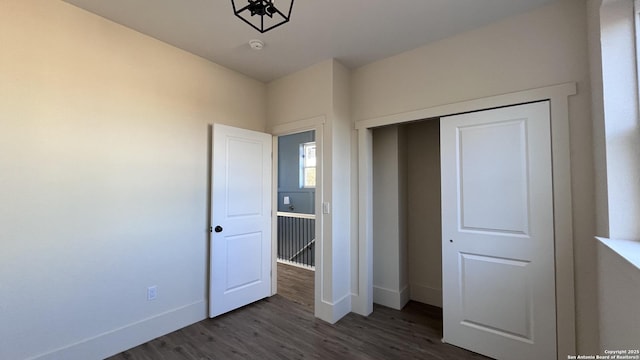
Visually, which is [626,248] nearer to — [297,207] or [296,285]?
[296,285]

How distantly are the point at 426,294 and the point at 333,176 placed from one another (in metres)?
1.87

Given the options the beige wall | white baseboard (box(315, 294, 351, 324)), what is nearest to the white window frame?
the beige wall

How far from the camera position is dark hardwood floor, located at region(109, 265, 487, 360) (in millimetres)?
2184

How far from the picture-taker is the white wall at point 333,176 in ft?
9.15

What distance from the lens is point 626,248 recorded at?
132 centimetres

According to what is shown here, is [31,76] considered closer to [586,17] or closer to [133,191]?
[133,191]

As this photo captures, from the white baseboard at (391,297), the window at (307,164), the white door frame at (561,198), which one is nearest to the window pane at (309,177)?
the window at (307,164)

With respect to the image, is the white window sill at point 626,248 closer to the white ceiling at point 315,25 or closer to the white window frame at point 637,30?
the white window frame at point 637,30

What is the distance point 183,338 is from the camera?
243 centimetres

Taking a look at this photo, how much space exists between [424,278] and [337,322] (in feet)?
4.09

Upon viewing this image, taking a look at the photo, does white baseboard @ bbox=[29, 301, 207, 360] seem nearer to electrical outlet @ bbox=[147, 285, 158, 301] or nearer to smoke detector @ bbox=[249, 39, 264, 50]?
electrical outlet @ bbox=[147, 285, 158, 301]

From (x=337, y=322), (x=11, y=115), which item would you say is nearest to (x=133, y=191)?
(x=11, y=115)

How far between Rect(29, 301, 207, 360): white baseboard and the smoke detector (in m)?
2.69

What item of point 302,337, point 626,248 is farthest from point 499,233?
point 302,337
